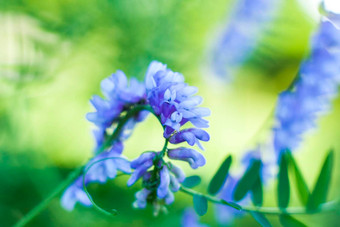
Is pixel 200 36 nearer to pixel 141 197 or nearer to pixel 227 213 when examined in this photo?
pixel 227 213

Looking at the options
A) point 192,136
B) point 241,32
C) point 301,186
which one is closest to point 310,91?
point 301,186

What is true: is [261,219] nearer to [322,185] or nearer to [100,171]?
[322,185]

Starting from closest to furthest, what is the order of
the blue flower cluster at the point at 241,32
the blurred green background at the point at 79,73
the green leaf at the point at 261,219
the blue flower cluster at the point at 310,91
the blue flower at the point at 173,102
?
the blue flower at the point at 173,102
the green leaf at the point at 261,219
the blue flower cluster at the point at 310,91
the blurred green background at the point at 79,73
the blue flower cluster at the point at 241,32

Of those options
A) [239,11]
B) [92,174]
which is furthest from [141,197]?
[239,11]

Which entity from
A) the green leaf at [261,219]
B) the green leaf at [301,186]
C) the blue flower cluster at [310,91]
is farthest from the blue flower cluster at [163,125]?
the blue flower cluster at [310,91]

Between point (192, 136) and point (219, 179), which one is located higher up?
point (192, 136)

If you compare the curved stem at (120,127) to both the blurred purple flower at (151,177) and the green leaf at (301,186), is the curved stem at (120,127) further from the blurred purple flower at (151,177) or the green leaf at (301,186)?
the green leaf at (301,186)
